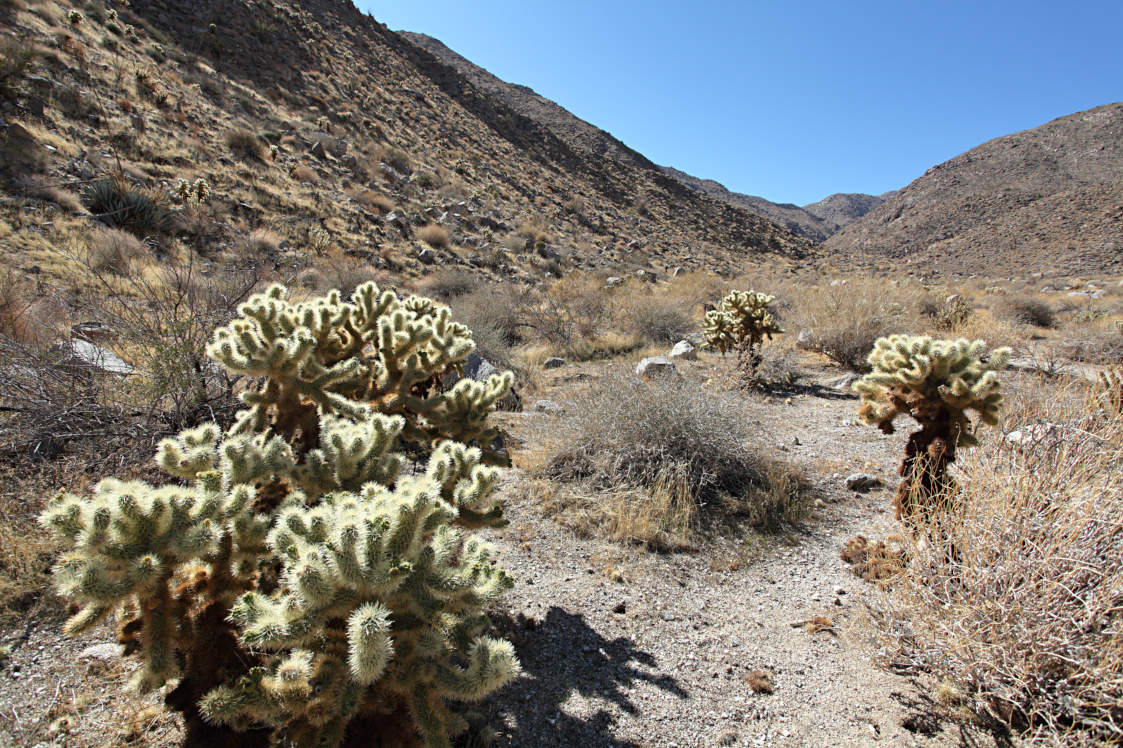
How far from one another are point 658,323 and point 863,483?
7.40m

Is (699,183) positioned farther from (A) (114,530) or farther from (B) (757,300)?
(A) (114,530)

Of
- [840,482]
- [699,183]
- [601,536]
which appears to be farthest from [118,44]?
[699,183]

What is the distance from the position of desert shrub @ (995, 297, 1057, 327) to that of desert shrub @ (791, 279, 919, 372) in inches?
162

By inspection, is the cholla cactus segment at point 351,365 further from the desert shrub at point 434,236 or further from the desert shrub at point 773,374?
the desert shrub at point 434,236

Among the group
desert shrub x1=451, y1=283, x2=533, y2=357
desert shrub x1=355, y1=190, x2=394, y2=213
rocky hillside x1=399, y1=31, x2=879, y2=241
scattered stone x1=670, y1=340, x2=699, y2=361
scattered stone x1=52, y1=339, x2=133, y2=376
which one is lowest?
scattered stone x1=52, y1=339, x2=133, y2=376

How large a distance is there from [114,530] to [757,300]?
8273 millimetres

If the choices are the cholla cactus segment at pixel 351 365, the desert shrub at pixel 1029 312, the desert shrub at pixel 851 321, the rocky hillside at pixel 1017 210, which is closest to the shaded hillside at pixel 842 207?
the rocky hillside at pixel 1017 210

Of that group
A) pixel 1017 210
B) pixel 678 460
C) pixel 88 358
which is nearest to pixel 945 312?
pixel 678 460

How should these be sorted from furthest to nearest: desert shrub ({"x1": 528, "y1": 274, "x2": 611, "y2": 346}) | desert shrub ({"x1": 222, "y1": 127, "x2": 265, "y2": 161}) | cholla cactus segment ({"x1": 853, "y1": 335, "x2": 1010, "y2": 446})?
1. desert shrub ({"x1": 222, "y1": 127, "x2": 265, "y2": 161})
2. desert shrub ({"x1": 528, "y1": 274, "x2": 611, "y2": 346})
3. cholla cactus segment ({"x1": 853, "y1": 335, "x2": 1010, "y2": 446})

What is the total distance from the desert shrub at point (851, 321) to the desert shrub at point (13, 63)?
53.8ft

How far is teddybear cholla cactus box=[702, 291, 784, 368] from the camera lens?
26.6 feet

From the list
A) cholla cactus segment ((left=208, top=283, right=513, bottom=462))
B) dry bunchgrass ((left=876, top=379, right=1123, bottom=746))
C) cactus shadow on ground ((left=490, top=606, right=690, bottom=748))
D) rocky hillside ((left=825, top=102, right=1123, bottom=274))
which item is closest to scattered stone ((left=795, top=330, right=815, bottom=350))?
dry bunchgrass ((left=876, top=379, right=1123, bottom=746))

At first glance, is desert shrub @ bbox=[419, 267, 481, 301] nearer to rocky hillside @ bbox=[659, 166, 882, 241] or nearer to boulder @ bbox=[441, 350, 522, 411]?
boulder @ bbox=[441, 350, 522, 411]

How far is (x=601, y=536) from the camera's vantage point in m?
3.76
